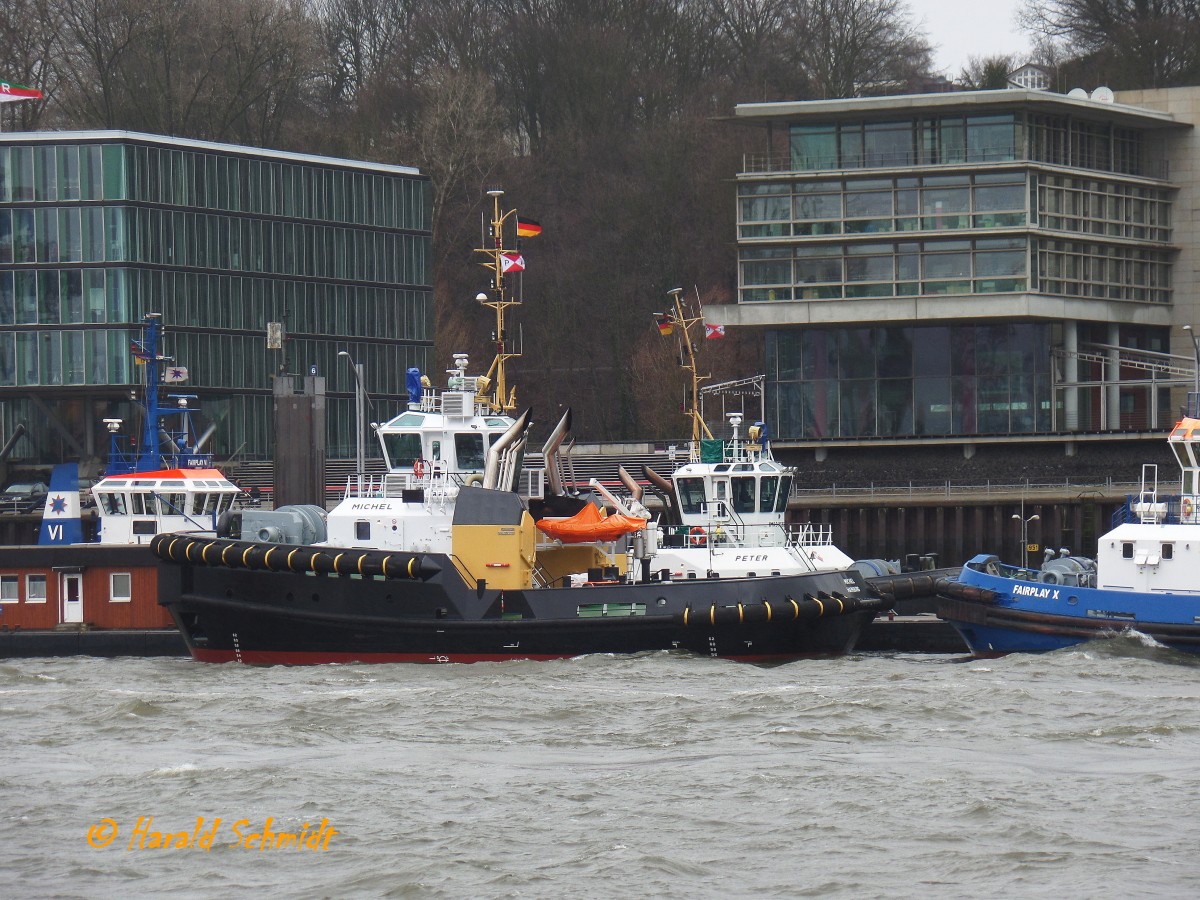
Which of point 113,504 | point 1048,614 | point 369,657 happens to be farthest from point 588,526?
point 113,504

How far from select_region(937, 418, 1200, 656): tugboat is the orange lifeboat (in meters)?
5.80

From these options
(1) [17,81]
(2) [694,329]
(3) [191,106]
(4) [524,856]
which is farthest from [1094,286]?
(4) [524,856]

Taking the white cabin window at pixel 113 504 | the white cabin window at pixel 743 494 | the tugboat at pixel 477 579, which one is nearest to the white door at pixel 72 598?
the white cabin window at pixel 113 504

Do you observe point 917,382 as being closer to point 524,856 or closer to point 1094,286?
point 1094,286

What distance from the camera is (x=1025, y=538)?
47.0m

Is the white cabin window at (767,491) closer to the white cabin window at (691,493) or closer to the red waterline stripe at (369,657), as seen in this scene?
the white cabin window at (691,493)

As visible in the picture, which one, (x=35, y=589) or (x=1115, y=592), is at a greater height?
(x=35, y=589)

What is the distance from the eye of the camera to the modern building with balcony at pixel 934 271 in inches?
2389

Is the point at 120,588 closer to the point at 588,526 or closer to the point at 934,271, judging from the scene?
the point at 588,526

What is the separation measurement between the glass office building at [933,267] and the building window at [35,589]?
30347 millimetres

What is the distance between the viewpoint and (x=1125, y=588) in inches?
1316

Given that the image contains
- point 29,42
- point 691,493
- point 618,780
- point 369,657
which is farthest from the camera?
point 29,42

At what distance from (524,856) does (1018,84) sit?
51721mm

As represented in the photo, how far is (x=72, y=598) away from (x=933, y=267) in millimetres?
32438
